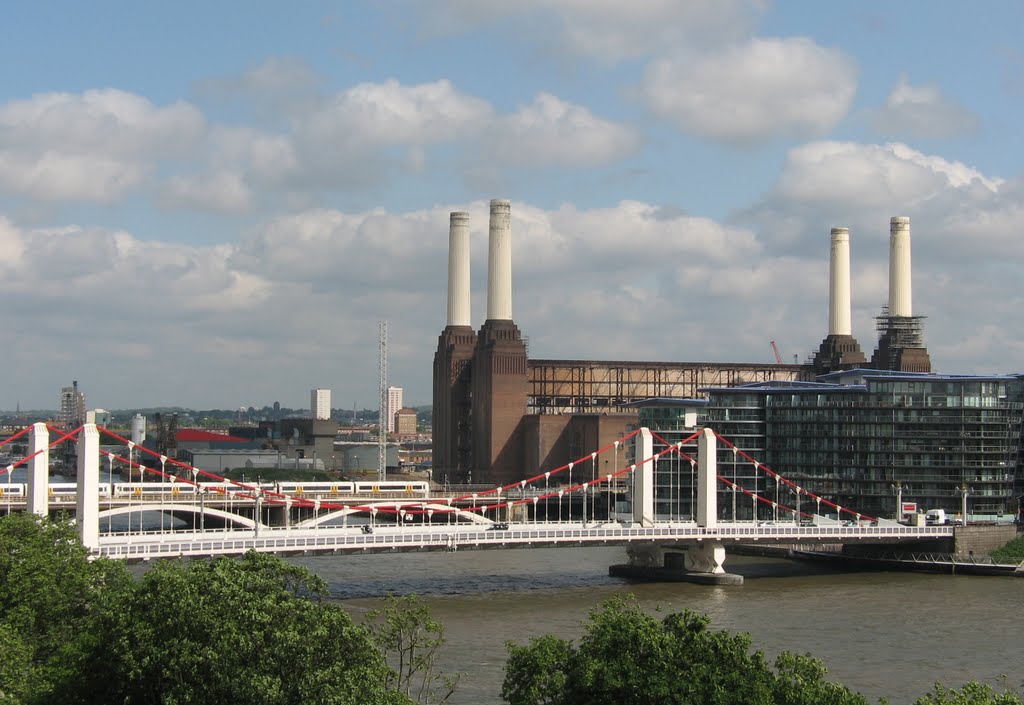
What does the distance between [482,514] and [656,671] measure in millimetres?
85168

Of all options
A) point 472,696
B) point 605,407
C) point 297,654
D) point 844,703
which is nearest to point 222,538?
point 472,696

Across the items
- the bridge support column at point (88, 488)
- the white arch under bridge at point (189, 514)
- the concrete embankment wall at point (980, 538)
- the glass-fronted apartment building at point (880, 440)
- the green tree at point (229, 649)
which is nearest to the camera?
the green tree at point (229, 649)

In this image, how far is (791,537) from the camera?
3317 inches

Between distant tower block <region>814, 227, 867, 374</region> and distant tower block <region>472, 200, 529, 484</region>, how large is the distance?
31.8 meters

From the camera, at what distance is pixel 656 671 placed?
3544 cm

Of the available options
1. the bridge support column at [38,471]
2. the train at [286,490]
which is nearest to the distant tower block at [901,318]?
the train at [286,490]

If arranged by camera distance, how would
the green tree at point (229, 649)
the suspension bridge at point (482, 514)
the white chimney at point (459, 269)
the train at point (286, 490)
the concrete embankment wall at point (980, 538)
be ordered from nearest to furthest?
the green tree at point (229, 649) → the suspension bridge at point (482, 514) → the concrete embankment wall at point (980, 538) → the train at point (286, 490) → the white chimney at point (459, 269)

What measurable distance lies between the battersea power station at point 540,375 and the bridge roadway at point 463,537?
4416cm

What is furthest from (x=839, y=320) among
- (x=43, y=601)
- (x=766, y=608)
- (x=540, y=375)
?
(x=43, y=601)

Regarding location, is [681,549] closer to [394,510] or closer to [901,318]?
[394,510]

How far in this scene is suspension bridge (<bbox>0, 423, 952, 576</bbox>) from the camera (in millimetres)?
67125

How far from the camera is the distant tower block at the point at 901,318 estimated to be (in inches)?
5595

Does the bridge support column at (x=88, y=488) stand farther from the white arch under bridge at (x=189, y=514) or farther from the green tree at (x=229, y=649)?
the green tree at (x=229, y=649)

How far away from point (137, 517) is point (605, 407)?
45413mm
